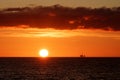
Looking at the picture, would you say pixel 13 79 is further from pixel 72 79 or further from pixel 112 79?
pixel 112 79

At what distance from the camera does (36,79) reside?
90.3m

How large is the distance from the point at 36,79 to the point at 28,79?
179cm

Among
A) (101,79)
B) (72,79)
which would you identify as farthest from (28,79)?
(101,79)

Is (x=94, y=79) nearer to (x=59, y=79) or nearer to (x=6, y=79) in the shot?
(x=59, y=79)

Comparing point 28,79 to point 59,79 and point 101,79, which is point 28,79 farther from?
point 101,79

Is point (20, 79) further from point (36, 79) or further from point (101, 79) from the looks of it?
point (101, 79)

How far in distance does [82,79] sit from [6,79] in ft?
54.3

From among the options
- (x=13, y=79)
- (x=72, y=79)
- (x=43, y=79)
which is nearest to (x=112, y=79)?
(x=72, y=79)

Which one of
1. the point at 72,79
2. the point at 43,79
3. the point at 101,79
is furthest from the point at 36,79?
the point at 101,79

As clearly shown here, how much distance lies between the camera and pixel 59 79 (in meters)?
89.4

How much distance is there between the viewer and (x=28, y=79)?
295 feet

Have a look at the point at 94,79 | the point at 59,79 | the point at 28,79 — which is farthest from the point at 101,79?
the point at 28,79

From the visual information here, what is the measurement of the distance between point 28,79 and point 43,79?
10.8 feet

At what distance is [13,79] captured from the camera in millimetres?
90062
